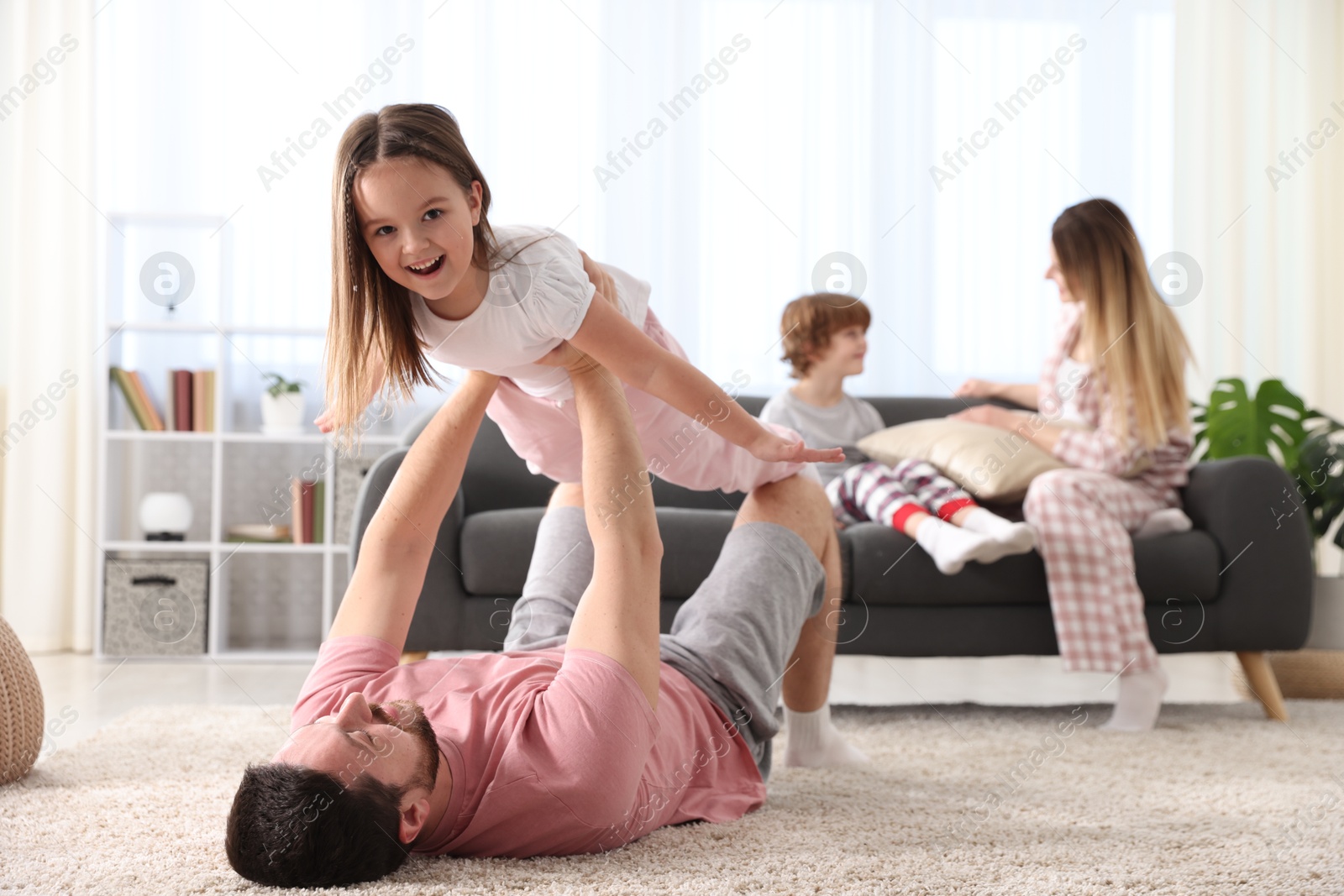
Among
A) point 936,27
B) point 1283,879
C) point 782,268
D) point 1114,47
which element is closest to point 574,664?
point 1283,879

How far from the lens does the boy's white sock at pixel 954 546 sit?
1.95 metres

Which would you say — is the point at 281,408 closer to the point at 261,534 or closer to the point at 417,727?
the point at 261,534

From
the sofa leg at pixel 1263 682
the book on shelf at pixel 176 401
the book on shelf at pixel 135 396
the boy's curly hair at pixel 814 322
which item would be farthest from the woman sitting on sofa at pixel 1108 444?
the book on shelf at pixel 135 396

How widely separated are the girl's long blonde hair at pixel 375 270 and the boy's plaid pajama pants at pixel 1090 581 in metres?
1.34

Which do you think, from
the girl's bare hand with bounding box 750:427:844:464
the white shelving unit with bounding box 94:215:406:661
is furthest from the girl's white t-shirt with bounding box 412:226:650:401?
the white shelving unit with bounding box 94:215:406:661

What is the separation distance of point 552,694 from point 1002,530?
3.91 feet

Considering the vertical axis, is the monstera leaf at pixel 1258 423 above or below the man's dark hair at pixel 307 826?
above

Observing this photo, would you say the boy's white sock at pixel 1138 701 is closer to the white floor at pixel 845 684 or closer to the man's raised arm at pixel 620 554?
the white floor at pixel 845 684

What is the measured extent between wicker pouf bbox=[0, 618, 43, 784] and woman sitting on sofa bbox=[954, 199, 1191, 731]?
170 cm

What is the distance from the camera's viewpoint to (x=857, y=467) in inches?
91.0

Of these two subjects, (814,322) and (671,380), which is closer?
(671,380)

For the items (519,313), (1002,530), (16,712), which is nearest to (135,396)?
(16,712)

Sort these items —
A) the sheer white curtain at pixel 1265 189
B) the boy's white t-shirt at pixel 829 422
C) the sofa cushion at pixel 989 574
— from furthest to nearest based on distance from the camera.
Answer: the sheer white curtain at pixel 1265 189 < the boy's white t-shirt at pixel 829 422 < the sofa cushion at pixel 989 574

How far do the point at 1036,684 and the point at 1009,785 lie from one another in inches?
53.5
